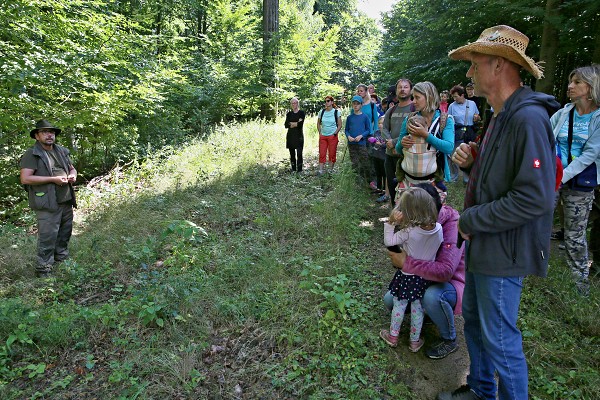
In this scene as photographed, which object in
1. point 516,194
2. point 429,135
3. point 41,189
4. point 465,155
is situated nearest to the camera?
point 516,194

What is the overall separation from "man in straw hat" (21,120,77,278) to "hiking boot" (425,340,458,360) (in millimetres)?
4787

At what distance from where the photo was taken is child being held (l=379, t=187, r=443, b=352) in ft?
9.59

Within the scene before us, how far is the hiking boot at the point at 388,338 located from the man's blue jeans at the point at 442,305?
1.26ft

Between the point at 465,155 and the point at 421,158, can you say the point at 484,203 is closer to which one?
the point at 465,155

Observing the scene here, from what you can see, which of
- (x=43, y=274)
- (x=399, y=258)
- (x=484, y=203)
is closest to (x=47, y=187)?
(x=43, y=274)

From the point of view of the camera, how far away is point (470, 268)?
6.79 feet

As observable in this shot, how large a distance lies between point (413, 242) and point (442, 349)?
3.03 feet

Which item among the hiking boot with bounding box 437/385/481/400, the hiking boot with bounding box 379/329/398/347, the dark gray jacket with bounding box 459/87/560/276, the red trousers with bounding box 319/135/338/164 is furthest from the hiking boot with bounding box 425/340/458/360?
the red trousers with bounding box 319/135/338/164

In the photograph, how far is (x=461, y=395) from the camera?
8.22 feet

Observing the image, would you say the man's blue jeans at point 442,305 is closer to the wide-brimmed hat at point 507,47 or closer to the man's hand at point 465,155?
the man's hand at point 465,155

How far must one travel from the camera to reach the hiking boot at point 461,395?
2466mm

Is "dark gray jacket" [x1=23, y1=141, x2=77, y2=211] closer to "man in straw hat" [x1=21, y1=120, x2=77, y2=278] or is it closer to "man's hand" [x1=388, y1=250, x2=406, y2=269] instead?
"man in straw hat" [x1=21, y1=120, x2=77, y2=278]

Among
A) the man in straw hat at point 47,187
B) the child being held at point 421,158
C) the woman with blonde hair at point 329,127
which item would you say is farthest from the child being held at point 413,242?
the woman with blonde hair at point 329,127

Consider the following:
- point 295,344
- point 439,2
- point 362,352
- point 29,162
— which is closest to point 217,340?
point 295,344
